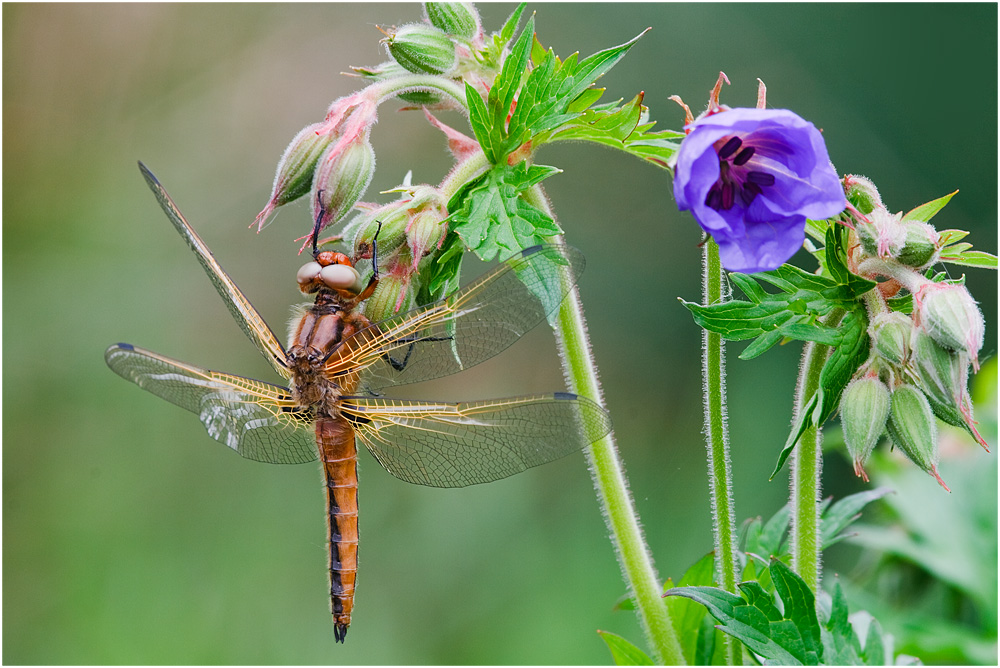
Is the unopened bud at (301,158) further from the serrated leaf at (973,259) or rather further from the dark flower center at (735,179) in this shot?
the serrated leaf at (973,259)

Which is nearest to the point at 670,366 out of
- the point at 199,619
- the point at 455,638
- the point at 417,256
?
the point at 455,638

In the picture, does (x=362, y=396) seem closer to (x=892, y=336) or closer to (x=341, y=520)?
(x=341, y=520)

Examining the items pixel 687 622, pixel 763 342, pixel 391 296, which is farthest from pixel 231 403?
pixel 763 342

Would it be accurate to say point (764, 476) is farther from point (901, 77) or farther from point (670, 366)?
point (901, 77)

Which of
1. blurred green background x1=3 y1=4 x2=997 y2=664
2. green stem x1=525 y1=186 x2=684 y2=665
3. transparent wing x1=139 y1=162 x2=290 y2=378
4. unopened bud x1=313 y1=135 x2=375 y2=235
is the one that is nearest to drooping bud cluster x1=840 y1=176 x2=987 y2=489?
green stem x1=525 y1=186 x2=684 y2=665

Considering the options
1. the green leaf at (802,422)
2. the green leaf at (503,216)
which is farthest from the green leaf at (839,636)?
the green leaf at (503,216)

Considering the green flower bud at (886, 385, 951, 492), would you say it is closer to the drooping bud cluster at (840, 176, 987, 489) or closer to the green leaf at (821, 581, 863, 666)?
the drooping bud cluster at (840, 176, 987, 489)
